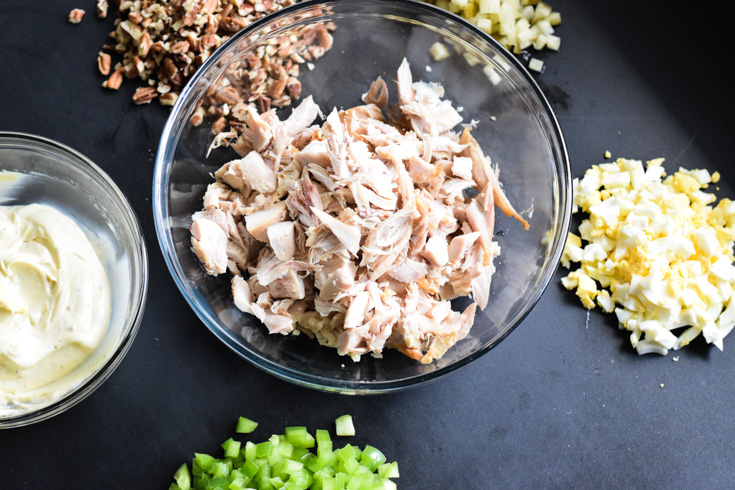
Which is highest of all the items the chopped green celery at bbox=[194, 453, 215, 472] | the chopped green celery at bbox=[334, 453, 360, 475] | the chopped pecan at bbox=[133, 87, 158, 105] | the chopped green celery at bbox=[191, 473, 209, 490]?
the chopped pecan at bbox=[133, 87, 158, 105]

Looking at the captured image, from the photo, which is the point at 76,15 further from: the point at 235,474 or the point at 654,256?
the point at 654,256

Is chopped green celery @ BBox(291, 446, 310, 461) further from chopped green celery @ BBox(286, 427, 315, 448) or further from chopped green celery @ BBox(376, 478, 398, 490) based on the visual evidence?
chopped green celery @ BBox(376, 478, 398, 490)

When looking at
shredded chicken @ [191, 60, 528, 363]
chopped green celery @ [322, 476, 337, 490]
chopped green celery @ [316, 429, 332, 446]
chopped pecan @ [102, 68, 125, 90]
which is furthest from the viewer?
chopped pecan @ [102, 68, 125, 90]

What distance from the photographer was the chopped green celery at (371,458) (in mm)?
1871

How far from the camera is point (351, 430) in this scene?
1.89 meters

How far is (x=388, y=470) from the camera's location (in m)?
1.87

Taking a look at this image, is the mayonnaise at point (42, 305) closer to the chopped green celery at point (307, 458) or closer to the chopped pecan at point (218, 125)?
the chopped pecan at point (218, 125)

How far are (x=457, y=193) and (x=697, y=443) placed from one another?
1.06 m

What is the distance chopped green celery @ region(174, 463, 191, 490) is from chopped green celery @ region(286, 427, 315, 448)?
29cm

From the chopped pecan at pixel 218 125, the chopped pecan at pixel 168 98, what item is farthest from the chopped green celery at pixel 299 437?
the chopped pecan at pixel 168 98

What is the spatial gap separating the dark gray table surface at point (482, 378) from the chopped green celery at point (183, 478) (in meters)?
0.03

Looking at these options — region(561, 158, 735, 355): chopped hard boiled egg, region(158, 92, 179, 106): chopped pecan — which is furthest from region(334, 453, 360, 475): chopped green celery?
region(158, 92, 179, 106): chopped pecan

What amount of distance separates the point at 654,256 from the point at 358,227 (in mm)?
897

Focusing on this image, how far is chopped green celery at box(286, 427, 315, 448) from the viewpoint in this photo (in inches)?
73.9
